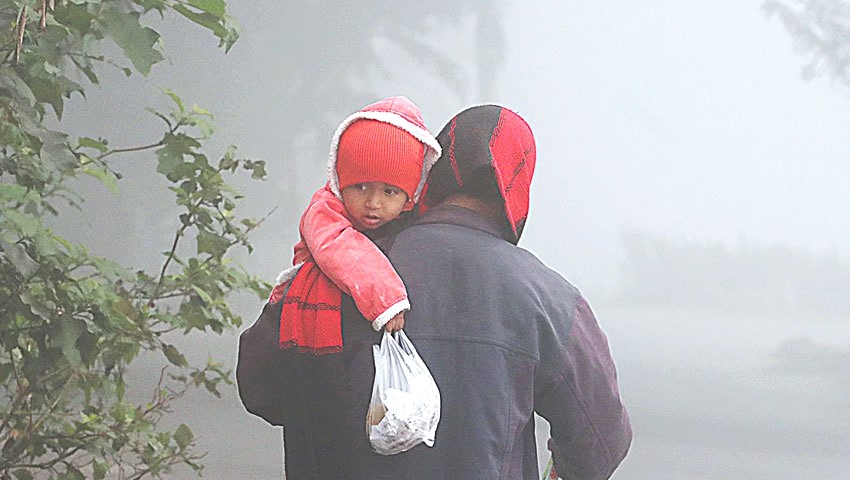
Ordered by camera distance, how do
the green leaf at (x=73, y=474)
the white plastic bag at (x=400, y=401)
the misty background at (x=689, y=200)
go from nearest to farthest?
1. the white plastic bag at (x=400, y=401)
2. the green leaf at (x=73, y=474)
3. the misty background at (x=689, y=200)

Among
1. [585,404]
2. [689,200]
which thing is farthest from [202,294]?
[689,200]

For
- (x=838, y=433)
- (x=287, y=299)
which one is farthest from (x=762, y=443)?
(x=287, y=299)

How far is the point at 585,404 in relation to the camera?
1309 mm

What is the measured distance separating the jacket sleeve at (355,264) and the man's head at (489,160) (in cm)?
13

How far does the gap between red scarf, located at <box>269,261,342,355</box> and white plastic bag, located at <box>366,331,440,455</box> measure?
63 millimetres

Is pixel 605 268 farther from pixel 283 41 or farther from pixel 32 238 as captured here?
pixel 32 238

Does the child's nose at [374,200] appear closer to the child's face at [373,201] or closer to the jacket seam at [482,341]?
the child's face at [373,201]

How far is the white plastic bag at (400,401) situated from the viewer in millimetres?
1192

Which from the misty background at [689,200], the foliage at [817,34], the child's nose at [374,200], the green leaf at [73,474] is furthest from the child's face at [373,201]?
the foliage at [817,34]

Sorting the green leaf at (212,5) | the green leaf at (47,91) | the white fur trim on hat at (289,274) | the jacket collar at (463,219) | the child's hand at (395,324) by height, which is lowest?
the child's hand at (395,324)

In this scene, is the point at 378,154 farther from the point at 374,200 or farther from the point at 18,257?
the point at 18,257

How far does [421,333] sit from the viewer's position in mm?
1288

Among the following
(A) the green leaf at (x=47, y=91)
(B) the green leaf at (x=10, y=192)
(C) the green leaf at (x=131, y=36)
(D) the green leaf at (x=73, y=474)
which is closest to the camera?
(C) the green leaf at (x=131, y=36)

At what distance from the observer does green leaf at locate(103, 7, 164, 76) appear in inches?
55.5
